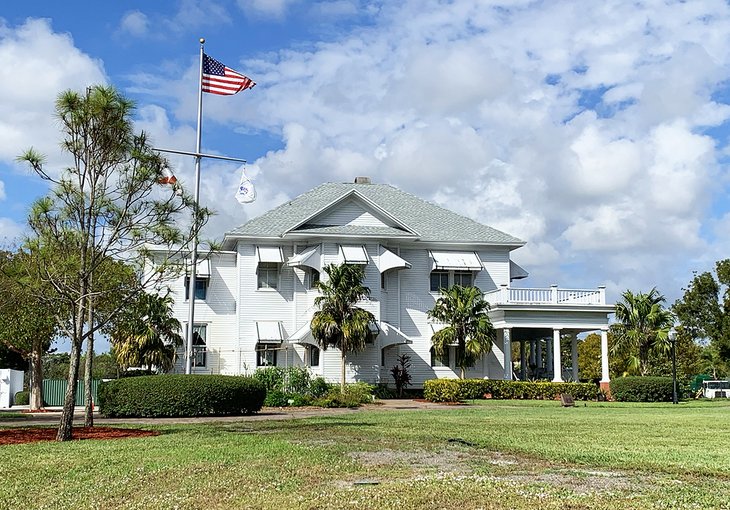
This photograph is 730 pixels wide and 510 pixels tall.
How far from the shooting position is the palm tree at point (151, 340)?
37469 millimetres

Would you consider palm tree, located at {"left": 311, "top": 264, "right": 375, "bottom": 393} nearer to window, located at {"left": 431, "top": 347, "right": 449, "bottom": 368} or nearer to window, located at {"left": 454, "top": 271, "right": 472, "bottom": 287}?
window, located at {"left": 431, "top": 347, "right": 449, "bottom": 368}

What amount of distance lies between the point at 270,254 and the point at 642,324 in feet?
66.9

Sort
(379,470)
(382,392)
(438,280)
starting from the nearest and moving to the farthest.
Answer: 1. (379,470)
2. (382,392)
3. (438,280)

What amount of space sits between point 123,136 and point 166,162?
127 centimetres

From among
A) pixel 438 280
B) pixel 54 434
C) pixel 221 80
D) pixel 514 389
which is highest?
pixel 221 80

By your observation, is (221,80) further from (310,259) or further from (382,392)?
(382,392)

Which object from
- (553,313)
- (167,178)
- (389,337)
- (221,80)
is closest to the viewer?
(167,178)

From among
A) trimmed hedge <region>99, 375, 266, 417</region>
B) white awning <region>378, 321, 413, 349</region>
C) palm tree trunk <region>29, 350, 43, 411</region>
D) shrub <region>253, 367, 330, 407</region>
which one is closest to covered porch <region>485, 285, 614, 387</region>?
white awning <region>378, 321, 413, 349</region>

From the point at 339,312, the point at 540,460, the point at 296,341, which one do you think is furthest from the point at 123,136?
the point at 296,341

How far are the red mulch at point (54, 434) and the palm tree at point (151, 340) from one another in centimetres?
1593

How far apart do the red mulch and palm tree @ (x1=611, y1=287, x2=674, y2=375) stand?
3106 cm

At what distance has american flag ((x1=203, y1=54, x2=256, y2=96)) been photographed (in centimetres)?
3269

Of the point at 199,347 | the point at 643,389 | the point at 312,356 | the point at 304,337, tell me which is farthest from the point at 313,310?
the point at 643,389

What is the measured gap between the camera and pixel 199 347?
42156mm
